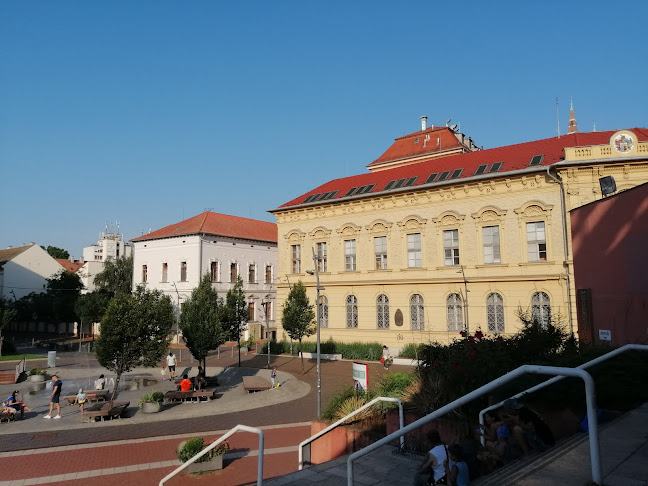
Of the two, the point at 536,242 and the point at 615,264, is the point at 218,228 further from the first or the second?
the point at 615,264

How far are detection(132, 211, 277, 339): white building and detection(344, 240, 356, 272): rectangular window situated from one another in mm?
18111

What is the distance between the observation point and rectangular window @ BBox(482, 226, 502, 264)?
95.1ft

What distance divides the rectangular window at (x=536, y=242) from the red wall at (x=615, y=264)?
11444 millimetres

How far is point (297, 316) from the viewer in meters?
31.3

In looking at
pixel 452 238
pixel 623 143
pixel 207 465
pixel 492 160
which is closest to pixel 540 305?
pixel 452 238

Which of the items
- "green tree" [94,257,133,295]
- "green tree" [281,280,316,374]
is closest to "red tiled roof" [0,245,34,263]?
"green tree" [94,257,133,295]

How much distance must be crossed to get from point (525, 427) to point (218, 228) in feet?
155

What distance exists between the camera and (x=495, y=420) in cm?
707

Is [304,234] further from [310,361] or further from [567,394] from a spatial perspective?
[567,394]

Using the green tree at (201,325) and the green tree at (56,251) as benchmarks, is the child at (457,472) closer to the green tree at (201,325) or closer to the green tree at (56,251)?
the green tree at (201,325)

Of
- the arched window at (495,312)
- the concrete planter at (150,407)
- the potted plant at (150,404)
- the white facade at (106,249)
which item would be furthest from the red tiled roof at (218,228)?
the white facade at (106,249)

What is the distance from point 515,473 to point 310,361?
95.1 ft

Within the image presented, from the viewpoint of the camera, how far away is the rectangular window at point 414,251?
104ft

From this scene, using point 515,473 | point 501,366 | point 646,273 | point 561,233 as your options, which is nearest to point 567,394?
point 501,366
